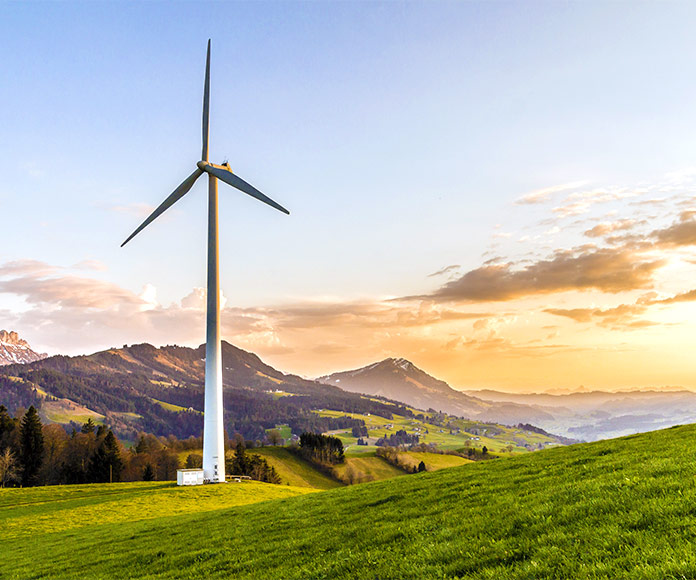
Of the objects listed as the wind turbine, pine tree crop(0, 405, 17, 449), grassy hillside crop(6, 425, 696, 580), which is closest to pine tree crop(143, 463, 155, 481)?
pine tree crop(0, 405, 17, 449)

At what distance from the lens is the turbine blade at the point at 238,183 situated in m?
71.7

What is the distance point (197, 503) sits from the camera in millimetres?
57531

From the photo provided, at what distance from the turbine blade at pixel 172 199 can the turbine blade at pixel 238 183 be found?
256 cm

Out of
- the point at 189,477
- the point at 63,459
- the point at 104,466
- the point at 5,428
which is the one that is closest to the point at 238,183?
the point at 189,477

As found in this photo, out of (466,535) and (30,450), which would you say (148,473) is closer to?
(30,450)

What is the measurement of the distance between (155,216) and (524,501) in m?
71.8

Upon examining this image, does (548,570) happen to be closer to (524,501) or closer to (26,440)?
(524,501)

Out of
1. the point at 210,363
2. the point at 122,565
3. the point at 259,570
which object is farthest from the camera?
the point at 210,363

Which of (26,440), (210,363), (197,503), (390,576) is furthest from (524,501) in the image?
(26,440)

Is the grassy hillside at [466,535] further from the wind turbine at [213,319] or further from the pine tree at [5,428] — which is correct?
the pine tree at [5,428]

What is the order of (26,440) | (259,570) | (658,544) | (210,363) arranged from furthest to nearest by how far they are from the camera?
(26,440)
(210,363)
(259,570)
(658,544)

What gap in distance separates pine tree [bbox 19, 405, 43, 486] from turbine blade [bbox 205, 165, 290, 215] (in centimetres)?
8846

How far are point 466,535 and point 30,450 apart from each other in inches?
5454

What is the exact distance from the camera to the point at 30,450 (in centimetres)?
12519
